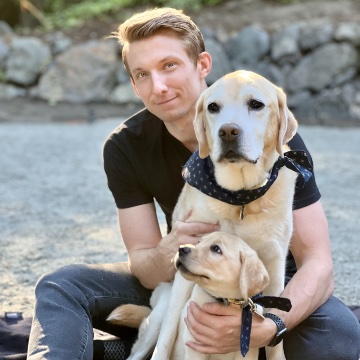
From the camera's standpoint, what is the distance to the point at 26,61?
12109mm

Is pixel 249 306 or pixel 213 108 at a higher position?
pixel 213 108

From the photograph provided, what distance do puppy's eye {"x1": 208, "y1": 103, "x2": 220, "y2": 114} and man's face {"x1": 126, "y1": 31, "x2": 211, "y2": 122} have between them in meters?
0.48

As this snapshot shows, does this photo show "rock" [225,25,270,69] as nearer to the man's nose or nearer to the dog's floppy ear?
the man's nose

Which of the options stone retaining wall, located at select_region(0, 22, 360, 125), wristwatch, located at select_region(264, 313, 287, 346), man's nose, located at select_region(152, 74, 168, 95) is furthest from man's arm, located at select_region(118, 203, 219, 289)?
stone retaining wall, located at select_region(0, 22, 360, 125)

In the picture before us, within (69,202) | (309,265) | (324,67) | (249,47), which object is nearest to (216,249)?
(309,265)

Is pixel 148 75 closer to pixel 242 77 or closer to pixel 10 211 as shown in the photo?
pixel 242 77

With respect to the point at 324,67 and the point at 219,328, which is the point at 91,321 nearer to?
the point at 219,328

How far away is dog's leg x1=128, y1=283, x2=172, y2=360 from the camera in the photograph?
3.08 metres

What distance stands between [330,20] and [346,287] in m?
8.24

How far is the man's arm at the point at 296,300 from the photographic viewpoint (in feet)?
8.99

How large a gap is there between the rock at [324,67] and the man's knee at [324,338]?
8532mm

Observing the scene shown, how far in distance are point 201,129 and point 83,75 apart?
9323mm

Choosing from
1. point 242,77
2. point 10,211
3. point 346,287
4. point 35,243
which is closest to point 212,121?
point 242,77

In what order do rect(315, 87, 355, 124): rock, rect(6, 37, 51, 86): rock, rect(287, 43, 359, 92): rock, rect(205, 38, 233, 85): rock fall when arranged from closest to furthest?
rect(315, 87, 355, 124): rock → rect(287, 43, 359, 92): rock → rect(205, 38, 233, 85): rock → rect(6, 37, 51, 86): rock
